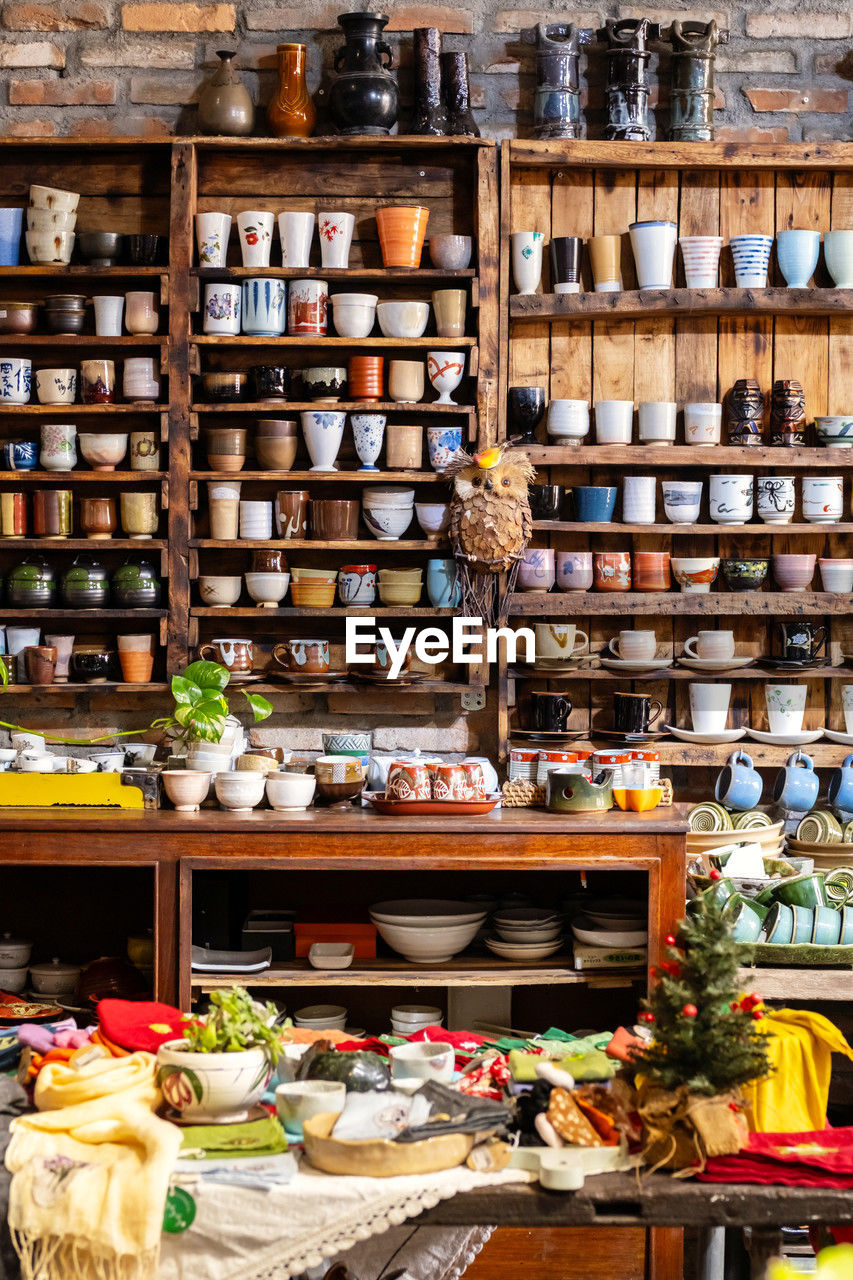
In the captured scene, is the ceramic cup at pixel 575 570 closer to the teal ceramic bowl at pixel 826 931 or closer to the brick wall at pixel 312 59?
the teal ceramic bowl at pixel 826 931

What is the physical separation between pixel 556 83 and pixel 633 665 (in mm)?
1515

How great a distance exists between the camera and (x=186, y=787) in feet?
10.1

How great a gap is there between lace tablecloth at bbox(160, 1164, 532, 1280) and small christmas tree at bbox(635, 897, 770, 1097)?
294 mm

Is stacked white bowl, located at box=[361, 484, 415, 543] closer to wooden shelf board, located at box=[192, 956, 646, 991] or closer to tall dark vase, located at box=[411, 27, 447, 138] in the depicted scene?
tall dark vase, located at box=[411, 27, 447, 138]

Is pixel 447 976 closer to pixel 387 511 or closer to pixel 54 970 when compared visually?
pixel 54 970

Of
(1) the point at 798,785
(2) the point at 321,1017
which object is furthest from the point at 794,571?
(2) the point at 321,1017

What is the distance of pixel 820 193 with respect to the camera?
3.53 m

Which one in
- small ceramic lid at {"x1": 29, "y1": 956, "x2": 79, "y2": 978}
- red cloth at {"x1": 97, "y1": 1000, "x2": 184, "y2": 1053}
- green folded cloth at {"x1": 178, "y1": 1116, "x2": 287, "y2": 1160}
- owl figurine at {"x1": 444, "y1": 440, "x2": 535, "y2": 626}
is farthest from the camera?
owl figurine at {"x1": 444, "y1": 440, "x2": 535, "y2": 626}

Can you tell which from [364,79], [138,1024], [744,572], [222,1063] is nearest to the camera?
[222,1063]

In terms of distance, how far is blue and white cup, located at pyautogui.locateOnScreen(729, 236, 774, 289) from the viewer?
11.2 ft

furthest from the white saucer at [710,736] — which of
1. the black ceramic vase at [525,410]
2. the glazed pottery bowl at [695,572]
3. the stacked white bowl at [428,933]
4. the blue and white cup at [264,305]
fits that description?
the blue and white cup at [264,305]

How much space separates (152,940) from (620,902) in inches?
44.7

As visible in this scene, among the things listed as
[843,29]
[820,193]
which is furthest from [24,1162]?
[843,29]

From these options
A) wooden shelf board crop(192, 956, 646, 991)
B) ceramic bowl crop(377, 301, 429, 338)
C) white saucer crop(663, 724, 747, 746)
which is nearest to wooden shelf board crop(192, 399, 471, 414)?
ceramic bowl crop(377, 301, 429, 338)
